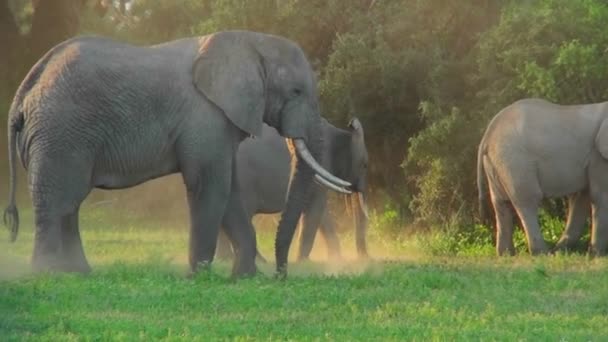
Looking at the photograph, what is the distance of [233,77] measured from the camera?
13750 millimetres

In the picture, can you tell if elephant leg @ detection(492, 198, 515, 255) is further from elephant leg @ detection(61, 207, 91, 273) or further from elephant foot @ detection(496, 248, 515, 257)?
elephant leg @ detection(61, 207, 91, 273)

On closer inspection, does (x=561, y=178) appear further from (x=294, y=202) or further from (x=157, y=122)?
(x=157, y=122)

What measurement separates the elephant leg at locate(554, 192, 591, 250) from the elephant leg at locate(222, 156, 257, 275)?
202 inches

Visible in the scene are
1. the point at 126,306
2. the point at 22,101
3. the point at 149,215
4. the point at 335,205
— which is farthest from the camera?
the point at 149,215

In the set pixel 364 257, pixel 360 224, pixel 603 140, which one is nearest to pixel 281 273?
pixel 364 257

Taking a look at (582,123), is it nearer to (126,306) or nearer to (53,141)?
(53,141)

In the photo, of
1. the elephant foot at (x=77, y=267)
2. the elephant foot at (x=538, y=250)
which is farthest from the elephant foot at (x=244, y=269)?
the elephant foot at (x=538, y=250)

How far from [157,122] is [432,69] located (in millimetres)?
7301

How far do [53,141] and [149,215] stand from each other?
1692 centimetres

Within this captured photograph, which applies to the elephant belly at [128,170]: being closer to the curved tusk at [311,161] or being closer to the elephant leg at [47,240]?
the elephant leg at [47,240]

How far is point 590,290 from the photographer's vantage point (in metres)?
12.7

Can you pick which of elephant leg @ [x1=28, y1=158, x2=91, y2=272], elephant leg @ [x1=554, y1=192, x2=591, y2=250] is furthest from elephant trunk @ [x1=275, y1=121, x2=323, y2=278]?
elephant leg @ [x1=554, y1=192, x2=591, y2=250]

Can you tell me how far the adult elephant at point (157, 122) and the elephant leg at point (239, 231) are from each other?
0.04 feet

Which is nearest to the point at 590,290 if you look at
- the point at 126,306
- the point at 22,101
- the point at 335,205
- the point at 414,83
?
Result: the point at 126,306
